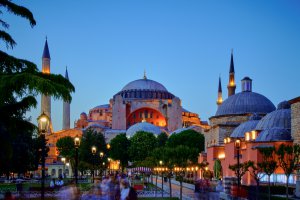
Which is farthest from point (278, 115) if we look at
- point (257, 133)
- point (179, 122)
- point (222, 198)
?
point (179, 122)

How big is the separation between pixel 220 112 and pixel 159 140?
21137mm

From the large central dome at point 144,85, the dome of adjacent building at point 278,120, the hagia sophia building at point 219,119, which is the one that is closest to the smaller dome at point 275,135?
the hagia sophia building at point 219,119

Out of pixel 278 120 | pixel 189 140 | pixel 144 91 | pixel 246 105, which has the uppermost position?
pixel 144 91

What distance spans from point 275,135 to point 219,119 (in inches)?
906

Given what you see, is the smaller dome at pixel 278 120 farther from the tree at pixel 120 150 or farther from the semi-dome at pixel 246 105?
the tree at pixel 120 150

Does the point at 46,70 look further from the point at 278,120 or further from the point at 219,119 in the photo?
the point at 278,120

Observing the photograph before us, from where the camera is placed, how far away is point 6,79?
841cm

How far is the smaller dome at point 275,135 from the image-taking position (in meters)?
33.9

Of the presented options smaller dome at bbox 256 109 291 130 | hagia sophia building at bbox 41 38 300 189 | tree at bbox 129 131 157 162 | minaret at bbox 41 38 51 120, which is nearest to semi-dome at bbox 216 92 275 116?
hagia sophia building at bbox 41 38 300 189

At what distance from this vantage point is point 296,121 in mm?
29891

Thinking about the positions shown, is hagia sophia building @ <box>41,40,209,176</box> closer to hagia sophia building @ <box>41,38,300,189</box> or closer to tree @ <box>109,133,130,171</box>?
hagia sophia building @ <box>41,38,300,189</box>

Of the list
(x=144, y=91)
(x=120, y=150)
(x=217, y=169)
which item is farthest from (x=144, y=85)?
(x=217, y=169)

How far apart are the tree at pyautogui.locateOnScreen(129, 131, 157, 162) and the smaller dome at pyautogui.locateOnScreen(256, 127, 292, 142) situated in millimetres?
37351

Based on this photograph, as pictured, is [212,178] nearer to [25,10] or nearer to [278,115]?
[278,115]
